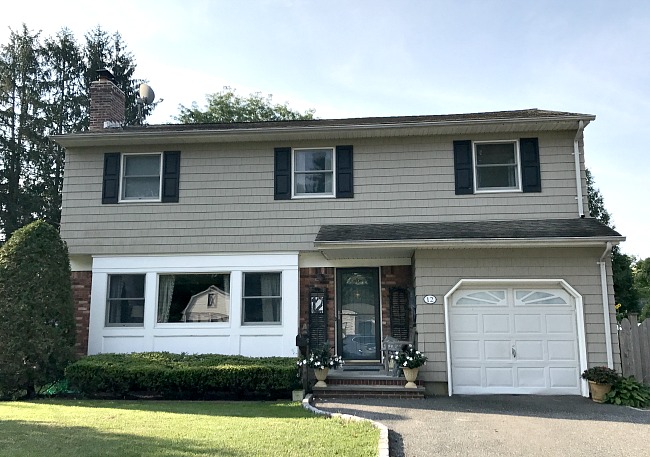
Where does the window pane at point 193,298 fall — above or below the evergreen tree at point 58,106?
below

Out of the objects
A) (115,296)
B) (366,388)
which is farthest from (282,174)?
(366,388)

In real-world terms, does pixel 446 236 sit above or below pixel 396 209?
below

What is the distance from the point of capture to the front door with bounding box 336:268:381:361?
11641mm

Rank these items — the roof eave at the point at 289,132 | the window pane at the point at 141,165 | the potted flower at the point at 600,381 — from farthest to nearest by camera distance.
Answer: the window pane at the point at 141,165 → the roof eave at the point at 289,132 → the potted flower at the point at 600,381

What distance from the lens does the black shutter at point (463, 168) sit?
450 inches

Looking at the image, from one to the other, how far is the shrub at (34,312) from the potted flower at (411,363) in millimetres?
6651

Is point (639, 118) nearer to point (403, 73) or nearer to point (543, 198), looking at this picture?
point (543, 198)

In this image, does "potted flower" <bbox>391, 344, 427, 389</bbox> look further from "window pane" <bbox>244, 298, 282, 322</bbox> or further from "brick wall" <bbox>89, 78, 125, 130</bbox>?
"brick wall" <bbox>89, 78, 125, 130</bbox>

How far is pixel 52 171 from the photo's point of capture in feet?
78.4

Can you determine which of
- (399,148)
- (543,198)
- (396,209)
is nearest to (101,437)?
(396,209)

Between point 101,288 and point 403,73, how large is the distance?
9329mm

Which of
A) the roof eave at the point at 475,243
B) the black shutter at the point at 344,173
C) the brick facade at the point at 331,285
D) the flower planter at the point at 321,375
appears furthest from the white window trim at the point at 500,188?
the flower planter at the point at 321,375

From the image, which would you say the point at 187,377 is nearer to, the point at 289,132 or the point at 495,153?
the point at 289,132

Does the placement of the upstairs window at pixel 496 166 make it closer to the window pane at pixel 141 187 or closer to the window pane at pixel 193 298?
the window pane at pixel 193 298
